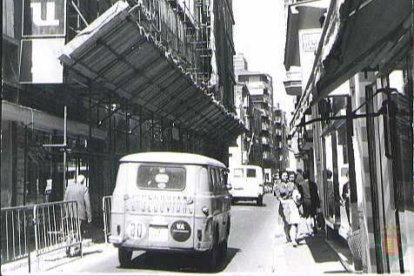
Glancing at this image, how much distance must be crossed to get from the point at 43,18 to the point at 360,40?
10.3m

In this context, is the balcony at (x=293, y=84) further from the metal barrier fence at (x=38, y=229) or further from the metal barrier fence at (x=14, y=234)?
the metal barrier fence at (x=14, y=234)

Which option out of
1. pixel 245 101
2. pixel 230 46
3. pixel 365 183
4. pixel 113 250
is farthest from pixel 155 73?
pixel 245 101

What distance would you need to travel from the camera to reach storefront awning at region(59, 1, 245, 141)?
48.6 ft

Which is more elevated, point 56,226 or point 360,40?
point 360,40

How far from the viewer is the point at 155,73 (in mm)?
20719

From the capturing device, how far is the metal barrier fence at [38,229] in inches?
383

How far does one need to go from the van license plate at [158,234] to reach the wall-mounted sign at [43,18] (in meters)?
7.69

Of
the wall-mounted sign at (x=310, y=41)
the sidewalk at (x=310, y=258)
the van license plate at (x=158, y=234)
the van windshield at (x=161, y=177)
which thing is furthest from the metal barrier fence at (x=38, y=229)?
the wall-mounted sign at (x=310, y=41)

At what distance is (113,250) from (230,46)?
60.1m

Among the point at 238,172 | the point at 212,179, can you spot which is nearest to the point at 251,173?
the point at 238,172

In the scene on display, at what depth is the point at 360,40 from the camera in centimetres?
767

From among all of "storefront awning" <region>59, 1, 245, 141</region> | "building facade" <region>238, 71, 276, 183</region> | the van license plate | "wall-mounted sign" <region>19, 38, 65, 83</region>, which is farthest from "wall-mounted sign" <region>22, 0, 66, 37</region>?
"building facade" <region>238, 71, 276, 183</region>

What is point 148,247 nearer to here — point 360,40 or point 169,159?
point 169,159

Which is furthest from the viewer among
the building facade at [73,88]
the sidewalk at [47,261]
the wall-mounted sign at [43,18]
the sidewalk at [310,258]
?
the wall-mounted sign at [43,18]
